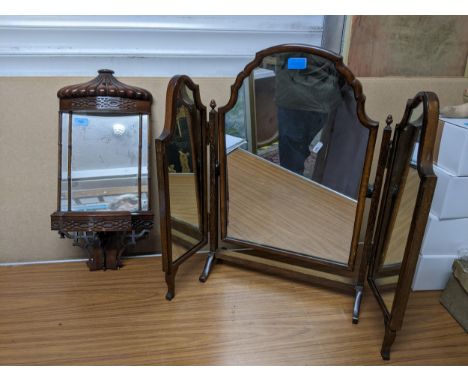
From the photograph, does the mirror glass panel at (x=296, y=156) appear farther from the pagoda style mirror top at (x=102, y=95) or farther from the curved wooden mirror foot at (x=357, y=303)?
the pagoda style mirror top at (x=102, y=95)

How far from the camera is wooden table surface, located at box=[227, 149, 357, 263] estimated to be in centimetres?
102

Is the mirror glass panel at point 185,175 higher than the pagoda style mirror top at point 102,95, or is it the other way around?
the pagoda style mirror top at point 102,95

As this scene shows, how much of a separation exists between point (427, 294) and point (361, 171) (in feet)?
1.44

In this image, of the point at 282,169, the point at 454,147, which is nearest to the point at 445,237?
the point at 454,147

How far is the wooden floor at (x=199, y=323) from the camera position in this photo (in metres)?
0.87

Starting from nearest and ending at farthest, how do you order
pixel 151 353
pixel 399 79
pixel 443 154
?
pixel 151 353 < pixel 443 154 < pixel 399 79

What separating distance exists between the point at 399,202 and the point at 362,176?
110 mm

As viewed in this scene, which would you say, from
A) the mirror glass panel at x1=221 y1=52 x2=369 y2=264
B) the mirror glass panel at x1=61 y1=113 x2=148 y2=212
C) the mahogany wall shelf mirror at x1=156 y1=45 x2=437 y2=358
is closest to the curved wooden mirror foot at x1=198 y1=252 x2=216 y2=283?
the mahogany wall shelf mirror at x1=156 y1=45 x2=437 y2=358

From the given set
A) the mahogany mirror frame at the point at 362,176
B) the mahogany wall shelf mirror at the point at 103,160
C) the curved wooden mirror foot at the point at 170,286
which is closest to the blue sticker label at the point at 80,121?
the mahogany wall shelf mirror at the point at 103,160

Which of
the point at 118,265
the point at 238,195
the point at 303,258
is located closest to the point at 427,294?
the point at 303,258

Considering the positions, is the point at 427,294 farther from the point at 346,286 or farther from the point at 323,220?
the point at 323,220

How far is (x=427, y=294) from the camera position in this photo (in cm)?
109

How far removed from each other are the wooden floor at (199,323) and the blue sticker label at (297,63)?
594mm

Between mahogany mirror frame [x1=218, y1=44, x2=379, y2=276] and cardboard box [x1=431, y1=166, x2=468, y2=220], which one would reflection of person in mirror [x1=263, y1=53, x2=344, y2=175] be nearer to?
mahogany mirror frame [x1=218, y1=44, x2=379, y2=276]
